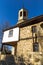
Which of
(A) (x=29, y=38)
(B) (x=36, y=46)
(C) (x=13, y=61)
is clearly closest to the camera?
(C) (x=13, y=61)

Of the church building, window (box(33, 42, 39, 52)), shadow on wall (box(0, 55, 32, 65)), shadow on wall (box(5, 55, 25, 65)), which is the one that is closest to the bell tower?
the church building

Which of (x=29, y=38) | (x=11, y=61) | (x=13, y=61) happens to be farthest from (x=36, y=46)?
(x=11, y=61)

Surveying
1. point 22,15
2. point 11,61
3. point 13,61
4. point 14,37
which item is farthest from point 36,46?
point 22,15

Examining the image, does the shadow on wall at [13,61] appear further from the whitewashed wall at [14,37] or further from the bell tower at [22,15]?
the bell tower at [22,15]

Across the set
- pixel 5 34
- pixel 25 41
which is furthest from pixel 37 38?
pixel 5 34

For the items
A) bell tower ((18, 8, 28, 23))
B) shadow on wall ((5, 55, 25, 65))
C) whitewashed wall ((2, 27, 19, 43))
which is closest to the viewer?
shadow on wall ((5, 55, 25, 65))

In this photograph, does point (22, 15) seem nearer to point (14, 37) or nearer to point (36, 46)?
point (14, 37)

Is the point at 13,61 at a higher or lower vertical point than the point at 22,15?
lower

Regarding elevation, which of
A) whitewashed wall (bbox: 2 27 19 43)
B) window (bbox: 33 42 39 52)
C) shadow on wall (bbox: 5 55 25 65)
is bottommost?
shadow on wall (bbox: 5 55 25 65)

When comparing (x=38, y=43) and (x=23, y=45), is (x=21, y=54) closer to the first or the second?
(x=23, y=45)

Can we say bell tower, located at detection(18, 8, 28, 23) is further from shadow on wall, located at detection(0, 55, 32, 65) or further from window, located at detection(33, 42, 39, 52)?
shadow on wall, located at detection(0, 55, 32, 65)

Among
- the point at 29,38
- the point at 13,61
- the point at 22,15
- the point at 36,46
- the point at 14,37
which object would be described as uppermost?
the point at 22,15

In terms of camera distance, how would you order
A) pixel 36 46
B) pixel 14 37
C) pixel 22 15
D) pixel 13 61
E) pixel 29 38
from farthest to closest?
pixel 22 15 → pixel 14 37 → pixel 29 38 → pixel 36 46 → pixel 13 61

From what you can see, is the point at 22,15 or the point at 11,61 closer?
the point at 11,61
